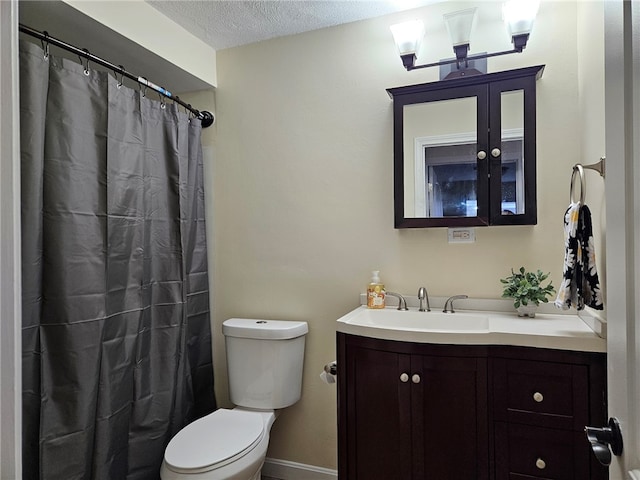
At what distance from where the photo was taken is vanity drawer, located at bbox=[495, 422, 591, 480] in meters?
1.34

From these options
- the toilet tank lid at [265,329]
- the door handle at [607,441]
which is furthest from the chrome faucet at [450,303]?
the door handle at [607,441]

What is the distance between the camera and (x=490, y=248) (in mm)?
1851

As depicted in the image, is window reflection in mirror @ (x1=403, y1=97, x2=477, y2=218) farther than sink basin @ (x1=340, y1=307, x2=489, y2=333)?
Yes

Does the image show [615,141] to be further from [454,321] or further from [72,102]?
[72,102]

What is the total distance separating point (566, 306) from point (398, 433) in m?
0.77

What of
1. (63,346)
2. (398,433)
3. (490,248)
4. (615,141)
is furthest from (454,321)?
(63,346)

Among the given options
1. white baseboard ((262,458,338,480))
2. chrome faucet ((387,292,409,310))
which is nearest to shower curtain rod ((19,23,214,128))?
chrome faucet ((387,292,409,310))

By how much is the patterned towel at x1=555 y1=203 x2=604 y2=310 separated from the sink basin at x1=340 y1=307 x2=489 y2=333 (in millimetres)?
352

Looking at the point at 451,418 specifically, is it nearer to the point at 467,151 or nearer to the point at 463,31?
the point at 467,151

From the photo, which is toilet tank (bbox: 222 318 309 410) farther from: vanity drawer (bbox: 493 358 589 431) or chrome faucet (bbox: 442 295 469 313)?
vanity drawer (bbox: 493 358 589 431)

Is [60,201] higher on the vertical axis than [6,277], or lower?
higher

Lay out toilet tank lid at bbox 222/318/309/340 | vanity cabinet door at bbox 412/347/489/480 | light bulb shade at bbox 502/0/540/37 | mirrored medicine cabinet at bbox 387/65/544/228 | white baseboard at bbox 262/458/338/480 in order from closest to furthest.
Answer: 1. vanity cabinet door at bbox 412/347/489/480
2. light bulb shade at bbox 502/0/540/37
3. mirrored medicine cabinet at bbox 387/65/544/228
4. toilet tank lid at bbox 222/318/309/340
5. white baseboard at bbox 262/458/338/480

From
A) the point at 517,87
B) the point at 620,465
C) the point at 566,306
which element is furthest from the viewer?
the point at 517,87

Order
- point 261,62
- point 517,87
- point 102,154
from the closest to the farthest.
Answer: point 102,154 < point 517,87 < point 261,62
